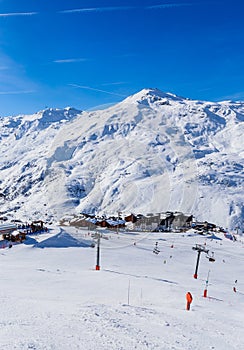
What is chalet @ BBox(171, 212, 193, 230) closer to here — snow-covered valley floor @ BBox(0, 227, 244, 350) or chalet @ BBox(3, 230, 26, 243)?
chalet @ BBox(3, 230, 26, 243)

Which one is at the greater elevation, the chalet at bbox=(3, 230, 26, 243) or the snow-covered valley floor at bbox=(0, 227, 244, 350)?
the snow-covered valley floor at bbox=(0, 227, 244, 350)

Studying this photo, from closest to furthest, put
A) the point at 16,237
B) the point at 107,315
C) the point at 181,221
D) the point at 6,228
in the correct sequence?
1. the point at 107,315
2. the point at 16,237
3. the point at 6,228
4. the point at 181,221

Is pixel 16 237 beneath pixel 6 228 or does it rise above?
beneath

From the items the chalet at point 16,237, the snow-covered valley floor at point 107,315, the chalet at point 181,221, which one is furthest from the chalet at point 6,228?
the chalet at point 181,221

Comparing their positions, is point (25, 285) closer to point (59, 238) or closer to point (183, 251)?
point (59, 238)

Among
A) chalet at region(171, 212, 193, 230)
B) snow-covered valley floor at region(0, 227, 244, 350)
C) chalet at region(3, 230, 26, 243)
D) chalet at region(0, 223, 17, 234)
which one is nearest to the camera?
snow-covered valley floor at region(0, 227, 244, 350)

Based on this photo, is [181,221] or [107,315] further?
[181,221]

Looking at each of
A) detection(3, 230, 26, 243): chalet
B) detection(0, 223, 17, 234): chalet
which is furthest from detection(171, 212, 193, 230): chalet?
detection(3, 230, 26, 243): chalet

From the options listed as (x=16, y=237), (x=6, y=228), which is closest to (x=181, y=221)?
(x=6, y=228)

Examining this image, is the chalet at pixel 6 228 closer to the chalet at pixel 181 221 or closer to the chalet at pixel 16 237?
the chalet at pixel 16 237

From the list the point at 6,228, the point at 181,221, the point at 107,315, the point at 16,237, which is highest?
the point at 107,315

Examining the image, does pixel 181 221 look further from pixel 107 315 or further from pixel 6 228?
pixel 107 315

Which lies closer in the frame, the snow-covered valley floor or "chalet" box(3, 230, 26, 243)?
the snow-covered valley floor

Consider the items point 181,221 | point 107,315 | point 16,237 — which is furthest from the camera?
point 181,221
